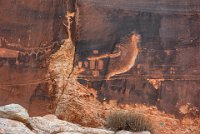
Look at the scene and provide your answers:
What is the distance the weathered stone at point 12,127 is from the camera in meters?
6.59

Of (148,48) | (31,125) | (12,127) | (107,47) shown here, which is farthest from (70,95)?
(12,127)

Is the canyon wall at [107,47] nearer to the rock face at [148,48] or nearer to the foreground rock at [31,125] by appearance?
the rock face at [148,48]

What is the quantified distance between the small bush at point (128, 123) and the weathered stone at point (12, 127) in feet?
5.07

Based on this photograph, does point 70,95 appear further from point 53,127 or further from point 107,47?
point 53,127

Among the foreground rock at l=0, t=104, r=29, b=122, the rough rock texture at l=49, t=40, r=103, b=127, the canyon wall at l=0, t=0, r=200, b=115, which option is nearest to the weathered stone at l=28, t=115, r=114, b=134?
the foreground rock at l=0, t=104, r=29, b=122

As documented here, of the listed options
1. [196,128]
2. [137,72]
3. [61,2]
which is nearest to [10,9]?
[61,2]

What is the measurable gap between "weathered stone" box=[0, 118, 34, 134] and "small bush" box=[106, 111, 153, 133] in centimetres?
154

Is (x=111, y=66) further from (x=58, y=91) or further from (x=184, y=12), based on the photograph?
(x=184, y=12)

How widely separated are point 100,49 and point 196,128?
224 cm

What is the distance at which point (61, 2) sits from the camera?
956 cm

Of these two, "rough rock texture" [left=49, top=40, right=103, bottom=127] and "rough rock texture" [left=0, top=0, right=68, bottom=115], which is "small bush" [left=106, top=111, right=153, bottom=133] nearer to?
"rough rock texture" [left=49, top=40, right=103, bottom=127]

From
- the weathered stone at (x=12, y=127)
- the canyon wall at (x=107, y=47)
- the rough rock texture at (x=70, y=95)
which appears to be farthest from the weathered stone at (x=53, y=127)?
the canyon wall at (x=107, y=47)

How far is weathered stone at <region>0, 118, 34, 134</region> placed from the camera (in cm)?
659

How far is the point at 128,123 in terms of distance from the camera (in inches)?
305
